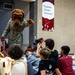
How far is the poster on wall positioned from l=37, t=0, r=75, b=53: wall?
0.52 ft

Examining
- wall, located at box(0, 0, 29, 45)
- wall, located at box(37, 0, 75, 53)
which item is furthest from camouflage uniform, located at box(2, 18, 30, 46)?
wall, located at box(0, 0, 29, 45)

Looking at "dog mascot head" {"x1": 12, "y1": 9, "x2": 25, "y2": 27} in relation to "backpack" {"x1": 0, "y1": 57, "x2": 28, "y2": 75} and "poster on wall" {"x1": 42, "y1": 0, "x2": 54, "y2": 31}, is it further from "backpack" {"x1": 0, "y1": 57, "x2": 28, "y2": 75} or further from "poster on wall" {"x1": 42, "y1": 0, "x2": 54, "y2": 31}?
"poster on wall" {"x1": 42, "y1": 0, "x2": 54, "y2": 31}

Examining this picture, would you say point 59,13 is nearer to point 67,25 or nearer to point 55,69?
point 67,25

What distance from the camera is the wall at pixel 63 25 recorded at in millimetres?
7766

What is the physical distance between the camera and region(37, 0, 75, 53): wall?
7766mm

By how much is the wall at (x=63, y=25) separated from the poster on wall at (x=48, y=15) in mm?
159

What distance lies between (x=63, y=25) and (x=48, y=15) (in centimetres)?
77

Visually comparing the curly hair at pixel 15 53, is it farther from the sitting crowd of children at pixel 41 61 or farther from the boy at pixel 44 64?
the boy at pixel 44 64

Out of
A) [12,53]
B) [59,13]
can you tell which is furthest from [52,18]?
[12,53]

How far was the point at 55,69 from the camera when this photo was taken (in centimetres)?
317

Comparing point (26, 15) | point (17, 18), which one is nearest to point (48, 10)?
point (26, 15)

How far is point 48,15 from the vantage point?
756cm

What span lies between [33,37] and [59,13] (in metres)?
1.31

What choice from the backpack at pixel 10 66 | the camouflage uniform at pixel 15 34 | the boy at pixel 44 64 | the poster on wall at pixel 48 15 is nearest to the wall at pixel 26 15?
the poster on wall at pixel 48 15
